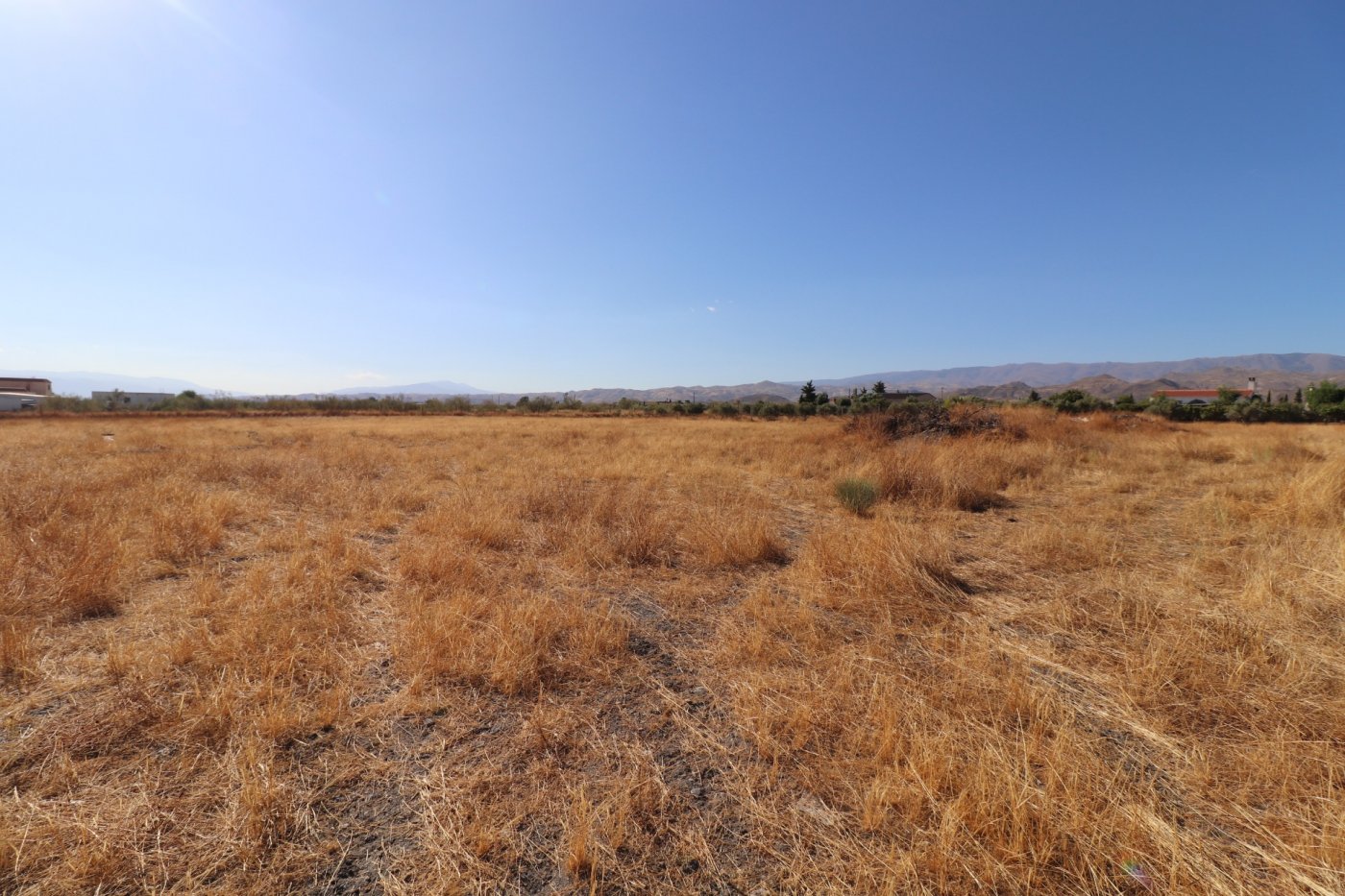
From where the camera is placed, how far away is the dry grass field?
1.78 meters

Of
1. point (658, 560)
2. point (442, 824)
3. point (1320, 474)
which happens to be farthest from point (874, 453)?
point (442, 824)

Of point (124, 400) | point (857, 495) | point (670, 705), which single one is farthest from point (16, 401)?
point (670, 705)

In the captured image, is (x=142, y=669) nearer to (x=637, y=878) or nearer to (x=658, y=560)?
(x=637, y=878)

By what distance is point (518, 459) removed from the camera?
12.4m

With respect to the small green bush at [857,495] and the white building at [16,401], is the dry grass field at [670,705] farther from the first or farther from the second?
the white building at [16,401]

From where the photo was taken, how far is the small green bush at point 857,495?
7.04m

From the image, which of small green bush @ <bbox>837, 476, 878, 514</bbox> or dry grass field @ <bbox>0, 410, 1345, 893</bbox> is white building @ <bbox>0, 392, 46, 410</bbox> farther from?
small green bush @ <bbox>837, 476, 878, 514</bbox>

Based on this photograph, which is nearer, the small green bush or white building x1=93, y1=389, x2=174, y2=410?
the small green bush

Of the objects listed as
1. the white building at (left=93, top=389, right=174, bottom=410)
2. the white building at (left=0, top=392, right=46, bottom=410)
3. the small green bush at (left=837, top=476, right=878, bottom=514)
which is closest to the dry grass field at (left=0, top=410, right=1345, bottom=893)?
the small green bush at (left=837, top=476, right=878, bottom=514)

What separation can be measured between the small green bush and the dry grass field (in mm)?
1110

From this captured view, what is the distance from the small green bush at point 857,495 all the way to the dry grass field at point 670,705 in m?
1.11

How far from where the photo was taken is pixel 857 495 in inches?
280

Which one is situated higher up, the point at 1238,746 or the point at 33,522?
the point at 33,522

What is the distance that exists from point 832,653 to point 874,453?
8707 millimetres
